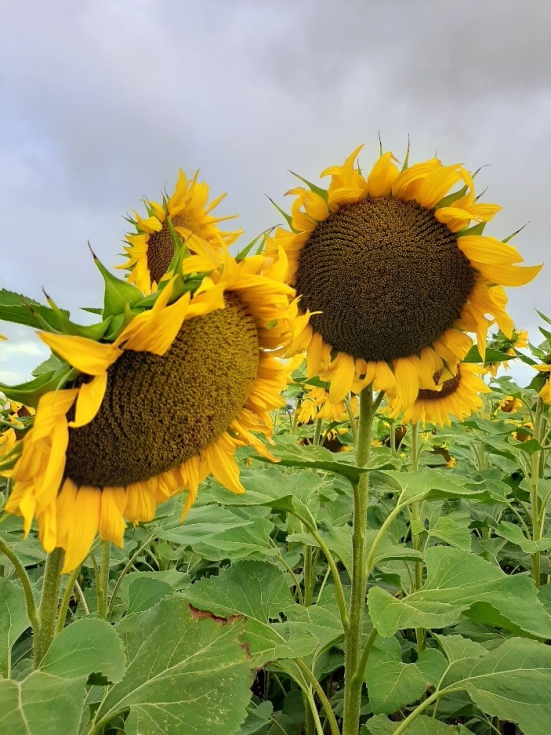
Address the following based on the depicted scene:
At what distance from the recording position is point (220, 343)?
1355 millimetres

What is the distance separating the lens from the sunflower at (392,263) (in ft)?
6.79

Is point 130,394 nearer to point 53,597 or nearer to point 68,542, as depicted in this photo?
point 68,542

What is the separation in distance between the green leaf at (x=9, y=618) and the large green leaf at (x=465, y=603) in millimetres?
917

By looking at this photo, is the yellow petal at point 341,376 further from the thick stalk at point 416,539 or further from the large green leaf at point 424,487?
the thick stalk at point 416,539

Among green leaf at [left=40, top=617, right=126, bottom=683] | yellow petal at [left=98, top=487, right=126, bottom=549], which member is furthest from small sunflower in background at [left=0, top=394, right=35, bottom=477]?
green leaf at [left=40, top=617, right=126, bottom=683]

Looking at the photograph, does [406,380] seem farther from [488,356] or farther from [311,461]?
[311,461]

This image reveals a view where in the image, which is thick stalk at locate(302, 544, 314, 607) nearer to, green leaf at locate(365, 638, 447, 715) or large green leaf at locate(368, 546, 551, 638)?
green leaf at locate(365, 638, 447, 715)

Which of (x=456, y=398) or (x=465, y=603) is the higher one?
(x=456, y=398)

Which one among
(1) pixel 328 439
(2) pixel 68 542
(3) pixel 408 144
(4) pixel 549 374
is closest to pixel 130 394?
(2) pixel 68 542

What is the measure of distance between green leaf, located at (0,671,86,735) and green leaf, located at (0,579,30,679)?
1.54ft

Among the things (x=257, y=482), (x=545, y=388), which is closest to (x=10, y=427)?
(x=257, y=482)

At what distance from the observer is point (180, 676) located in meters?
1.33

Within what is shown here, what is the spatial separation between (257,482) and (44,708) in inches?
42.2

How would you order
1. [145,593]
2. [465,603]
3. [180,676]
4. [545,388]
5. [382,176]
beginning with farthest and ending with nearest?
[545,388] → [382,176] → [145,593] → [465,603] → [180,676]
